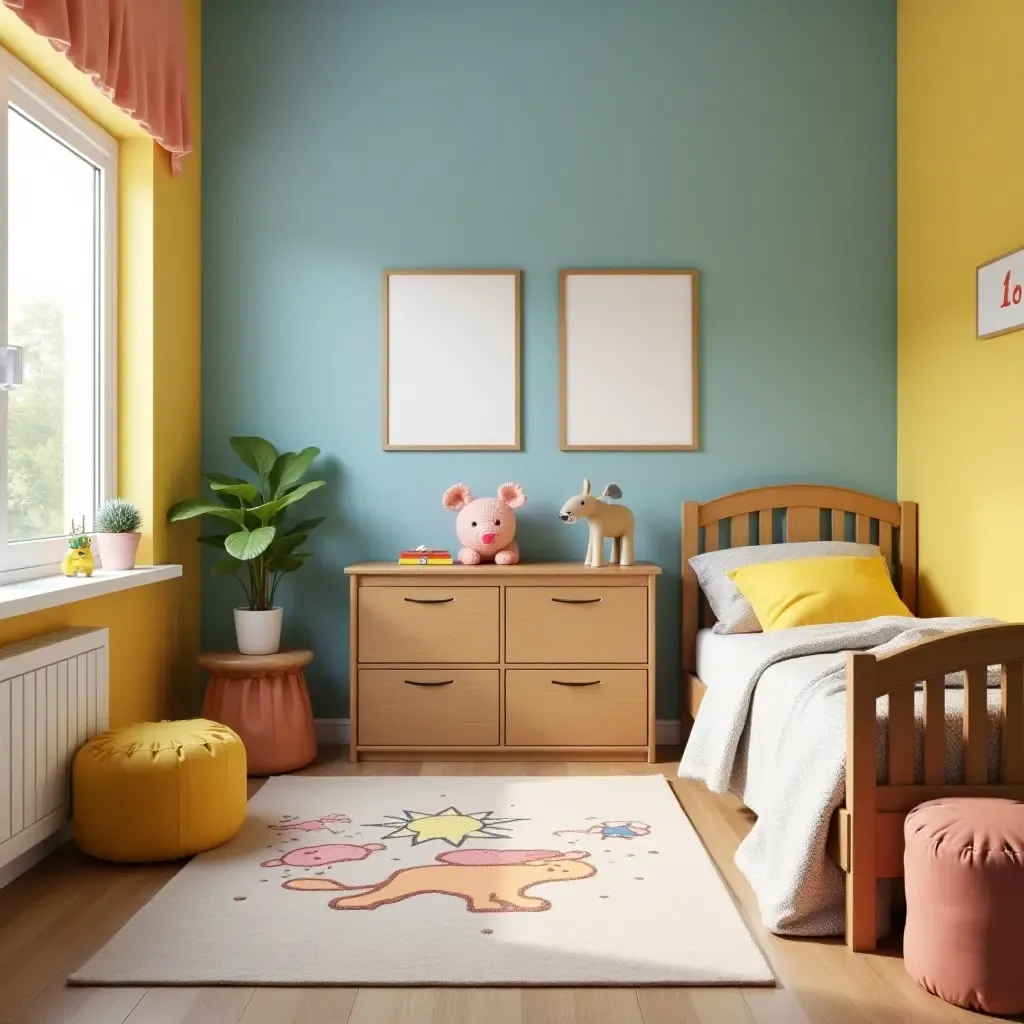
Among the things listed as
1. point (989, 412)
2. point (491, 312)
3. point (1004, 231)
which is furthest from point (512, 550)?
point (1004, 231)

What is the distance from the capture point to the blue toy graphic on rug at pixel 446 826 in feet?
9.89

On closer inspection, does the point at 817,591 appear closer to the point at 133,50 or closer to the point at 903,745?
the point at 903,745

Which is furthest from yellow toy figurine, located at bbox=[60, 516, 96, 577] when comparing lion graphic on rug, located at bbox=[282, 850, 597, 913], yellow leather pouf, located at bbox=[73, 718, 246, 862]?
lion graphic on rug, located at bbox=[282, 850, 597, 913]

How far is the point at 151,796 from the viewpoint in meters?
2.73

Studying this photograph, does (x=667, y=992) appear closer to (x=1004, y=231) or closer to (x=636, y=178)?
(x=1004, y=231)

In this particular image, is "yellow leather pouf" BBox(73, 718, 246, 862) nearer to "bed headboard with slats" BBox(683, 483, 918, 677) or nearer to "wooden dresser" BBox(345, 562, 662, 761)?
"wooden dresser" BBox(345, 562, 662, 761)

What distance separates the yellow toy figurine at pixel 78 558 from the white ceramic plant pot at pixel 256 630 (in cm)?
80

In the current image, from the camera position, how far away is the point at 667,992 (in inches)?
82.8

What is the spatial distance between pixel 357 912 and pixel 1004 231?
2688 millimetres

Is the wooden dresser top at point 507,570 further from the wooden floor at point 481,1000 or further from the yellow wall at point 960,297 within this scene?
the wooden floor at point 481,1000

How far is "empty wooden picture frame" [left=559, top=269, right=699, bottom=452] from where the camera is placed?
4.28 metres

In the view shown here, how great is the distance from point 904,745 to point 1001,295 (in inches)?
66.1

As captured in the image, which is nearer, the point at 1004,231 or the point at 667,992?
the point at 667,992

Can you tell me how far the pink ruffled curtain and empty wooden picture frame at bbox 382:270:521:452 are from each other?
0.97m
